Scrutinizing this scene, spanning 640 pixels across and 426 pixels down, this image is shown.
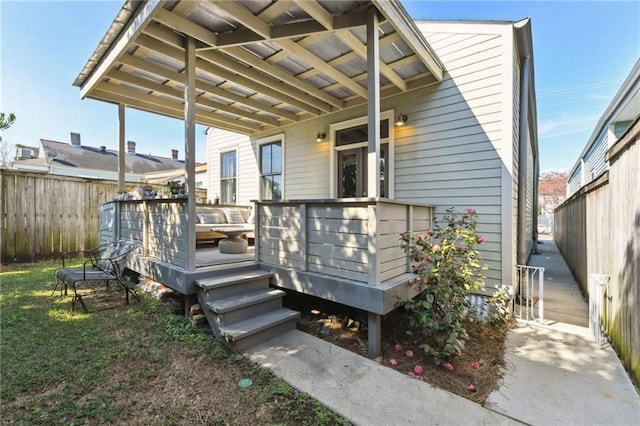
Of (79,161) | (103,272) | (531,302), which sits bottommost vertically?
(531,302)

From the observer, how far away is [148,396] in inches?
83.9

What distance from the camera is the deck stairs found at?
9.39 ft

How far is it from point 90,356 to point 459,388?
10.8 feet

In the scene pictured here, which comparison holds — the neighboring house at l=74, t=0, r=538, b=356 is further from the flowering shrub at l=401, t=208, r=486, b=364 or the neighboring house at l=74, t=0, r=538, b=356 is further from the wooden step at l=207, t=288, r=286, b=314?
the flowering shrub at l=401, t=208, r=486, b=364

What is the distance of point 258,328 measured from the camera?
115 inches

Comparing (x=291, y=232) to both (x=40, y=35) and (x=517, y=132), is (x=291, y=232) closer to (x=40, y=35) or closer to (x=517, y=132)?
(x=517, y=132)

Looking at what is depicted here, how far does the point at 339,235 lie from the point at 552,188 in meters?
28.7

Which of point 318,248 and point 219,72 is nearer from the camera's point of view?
point 318,248

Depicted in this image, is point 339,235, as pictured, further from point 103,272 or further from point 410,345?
point 103,272

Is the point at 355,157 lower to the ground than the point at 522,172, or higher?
higher

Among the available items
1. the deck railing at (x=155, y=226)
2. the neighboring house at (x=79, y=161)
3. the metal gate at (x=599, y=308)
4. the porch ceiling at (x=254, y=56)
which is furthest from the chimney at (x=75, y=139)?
the metal gate at (x=599, y=308)

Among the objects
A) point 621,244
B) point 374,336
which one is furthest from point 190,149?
point 621,244

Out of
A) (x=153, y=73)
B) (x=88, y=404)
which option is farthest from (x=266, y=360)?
(x=153, y=73)

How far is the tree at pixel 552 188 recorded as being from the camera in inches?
931
